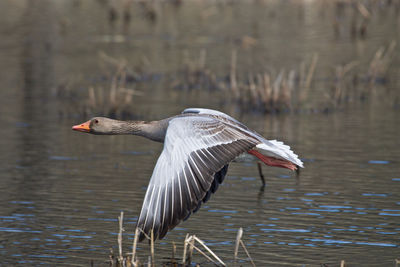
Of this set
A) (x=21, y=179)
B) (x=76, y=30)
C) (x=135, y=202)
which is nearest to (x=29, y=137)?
→ (x=21, y=179)

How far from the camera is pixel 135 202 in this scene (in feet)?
37.6

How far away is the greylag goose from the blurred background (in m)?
1.10

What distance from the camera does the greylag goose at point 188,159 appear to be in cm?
772

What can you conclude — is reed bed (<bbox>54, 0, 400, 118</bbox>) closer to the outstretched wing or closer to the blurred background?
the blurred background

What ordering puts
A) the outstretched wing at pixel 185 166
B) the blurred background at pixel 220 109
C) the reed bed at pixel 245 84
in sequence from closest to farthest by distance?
the outstretched wing at pixel 185 166 → the blurred background at pixel 220 109 → the reed bed at pixel 245 84

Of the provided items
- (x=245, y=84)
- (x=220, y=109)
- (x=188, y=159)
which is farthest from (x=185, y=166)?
(x=245, y=84)

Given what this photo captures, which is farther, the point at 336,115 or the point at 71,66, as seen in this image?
the point at 71,66

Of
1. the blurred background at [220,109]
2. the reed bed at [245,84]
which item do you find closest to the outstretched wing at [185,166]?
the blurred background at [220,109]

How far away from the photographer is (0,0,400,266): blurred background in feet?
31.3

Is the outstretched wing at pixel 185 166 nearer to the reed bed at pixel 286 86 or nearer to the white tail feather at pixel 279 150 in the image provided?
the white tail feather at pixel 279 150

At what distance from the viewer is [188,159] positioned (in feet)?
26.9

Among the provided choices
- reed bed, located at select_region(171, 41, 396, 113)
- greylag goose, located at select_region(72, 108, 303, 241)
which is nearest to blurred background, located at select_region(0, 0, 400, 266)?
reed bed, located at select_region(171, 41, 396, 113)

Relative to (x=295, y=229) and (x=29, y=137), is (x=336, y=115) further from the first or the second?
(x=295, y=229)

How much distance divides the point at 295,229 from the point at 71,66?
1753cm
